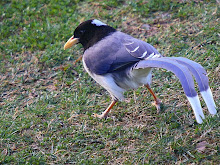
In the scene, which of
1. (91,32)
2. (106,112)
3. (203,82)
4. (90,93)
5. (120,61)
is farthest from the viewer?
(90,93)

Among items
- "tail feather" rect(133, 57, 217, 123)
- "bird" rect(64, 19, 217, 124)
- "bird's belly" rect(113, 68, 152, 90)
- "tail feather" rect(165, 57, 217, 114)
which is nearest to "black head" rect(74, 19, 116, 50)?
"bird" rect(64, 19, 217, 124)

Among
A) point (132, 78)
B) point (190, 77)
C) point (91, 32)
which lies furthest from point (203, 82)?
point (91, 32)

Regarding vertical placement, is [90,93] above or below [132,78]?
below

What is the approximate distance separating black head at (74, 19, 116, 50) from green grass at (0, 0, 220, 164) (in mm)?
736

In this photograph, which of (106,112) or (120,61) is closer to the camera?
(120,61)

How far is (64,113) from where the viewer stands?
4.60 meters

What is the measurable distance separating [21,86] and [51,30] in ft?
4.69

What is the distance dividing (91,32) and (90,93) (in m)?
0.91

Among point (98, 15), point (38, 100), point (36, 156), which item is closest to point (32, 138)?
point (36, 156)

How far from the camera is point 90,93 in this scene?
5039mm

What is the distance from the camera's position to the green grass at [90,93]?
12.3 feet

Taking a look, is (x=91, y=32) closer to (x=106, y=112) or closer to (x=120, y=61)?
(x=120, y=61)

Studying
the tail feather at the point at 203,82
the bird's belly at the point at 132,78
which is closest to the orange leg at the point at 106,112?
the bird's belly at the point at 132,78

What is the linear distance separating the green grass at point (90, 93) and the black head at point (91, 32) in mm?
736
